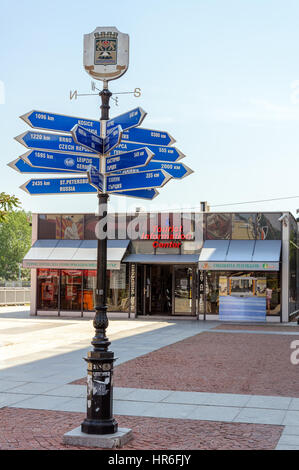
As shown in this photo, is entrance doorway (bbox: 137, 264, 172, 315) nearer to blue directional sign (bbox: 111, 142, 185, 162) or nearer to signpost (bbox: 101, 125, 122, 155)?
blue directional sign (bbox: 111, 142, 185, 162)

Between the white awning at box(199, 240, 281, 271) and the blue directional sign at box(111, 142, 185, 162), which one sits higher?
the blue directional sign at box(111, 142, 185, 162)

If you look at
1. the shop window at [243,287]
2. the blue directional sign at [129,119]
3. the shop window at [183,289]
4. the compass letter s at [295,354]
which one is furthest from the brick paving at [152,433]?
the shop window at [183,289]

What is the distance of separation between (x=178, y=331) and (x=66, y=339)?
474 cm

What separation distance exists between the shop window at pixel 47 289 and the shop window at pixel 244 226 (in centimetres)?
864

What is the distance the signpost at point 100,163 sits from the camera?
683 centimetres

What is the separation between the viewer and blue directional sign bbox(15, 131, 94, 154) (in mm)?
7176

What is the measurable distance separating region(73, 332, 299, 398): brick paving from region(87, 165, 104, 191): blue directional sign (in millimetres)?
4596

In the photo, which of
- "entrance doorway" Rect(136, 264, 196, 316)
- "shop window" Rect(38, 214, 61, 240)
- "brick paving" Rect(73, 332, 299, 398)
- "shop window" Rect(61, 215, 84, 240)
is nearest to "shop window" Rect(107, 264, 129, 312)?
"entrance doorway" Rect(136, 264, 196, 316)

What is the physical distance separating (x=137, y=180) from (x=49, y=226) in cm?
2271

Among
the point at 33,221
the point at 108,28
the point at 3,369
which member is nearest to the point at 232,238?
the point at 33,221

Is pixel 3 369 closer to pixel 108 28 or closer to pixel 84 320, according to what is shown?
pixel 108 28

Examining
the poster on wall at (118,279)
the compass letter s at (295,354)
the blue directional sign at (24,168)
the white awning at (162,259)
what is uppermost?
the blue directional sign at (24,168)

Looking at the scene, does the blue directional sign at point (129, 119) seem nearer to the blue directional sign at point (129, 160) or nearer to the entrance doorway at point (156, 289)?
the blue directional sign at point (129, 160)

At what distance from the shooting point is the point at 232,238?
2688 centimetres
